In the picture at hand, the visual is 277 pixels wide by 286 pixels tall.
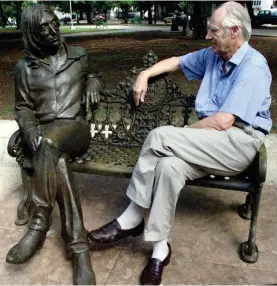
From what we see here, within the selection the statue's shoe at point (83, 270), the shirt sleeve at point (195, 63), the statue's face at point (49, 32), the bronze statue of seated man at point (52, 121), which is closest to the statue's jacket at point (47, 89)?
the bronze statue of seated man at point (52, 121)

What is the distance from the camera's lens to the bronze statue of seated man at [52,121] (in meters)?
2.81

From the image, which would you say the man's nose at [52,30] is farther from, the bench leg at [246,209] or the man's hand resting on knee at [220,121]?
the bench leg at [246,209]

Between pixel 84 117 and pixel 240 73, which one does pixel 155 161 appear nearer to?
pixel 240 73

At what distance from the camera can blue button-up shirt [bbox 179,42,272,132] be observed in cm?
284

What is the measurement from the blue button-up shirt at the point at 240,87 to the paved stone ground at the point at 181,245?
3.06 ft

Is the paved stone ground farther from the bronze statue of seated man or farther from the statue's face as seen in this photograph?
the statue's face

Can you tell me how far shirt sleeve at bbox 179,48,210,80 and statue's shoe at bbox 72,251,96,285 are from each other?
69.4 inches

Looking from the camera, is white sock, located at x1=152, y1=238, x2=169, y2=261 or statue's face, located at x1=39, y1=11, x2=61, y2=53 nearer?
white sock, located at x1=152, y1=238, x2=169, y2=261

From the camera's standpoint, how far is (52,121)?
3535 millimetres

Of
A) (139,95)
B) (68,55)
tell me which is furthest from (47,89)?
(139,95)

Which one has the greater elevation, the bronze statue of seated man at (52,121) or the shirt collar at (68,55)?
the shirt collar at (68,55)

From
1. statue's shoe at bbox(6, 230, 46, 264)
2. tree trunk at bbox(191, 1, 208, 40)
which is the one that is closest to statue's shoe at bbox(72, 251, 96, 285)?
statue's shoe at bbox(6, 230, 46, 264)

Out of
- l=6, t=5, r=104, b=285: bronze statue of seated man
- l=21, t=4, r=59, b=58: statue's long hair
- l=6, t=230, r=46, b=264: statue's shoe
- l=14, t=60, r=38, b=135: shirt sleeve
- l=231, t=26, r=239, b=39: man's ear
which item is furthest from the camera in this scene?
l=14, t=60, r=38, b=135: shirt sleeve

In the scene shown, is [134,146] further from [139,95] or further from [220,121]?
[220,121]
